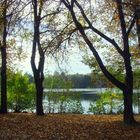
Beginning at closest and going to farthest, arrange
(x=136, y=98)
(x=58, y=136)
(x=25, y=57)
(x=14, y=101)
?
(x=58, y=136), (x=25, y=57), (x=14, y=101), (x=136, y=98)

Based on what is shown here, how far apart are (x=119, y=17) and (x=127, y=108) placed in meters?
4.28

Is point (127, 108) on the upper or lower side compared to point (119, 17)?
lower

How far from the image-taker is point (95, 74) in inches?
1230

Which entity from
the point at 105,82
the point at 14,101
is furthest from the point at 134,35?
the point at 14,101

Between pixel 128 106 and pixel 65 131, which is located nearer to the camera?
pixel 65 131

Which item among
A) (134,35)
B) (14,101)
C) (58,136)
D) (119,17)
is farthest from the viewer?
(14,101)

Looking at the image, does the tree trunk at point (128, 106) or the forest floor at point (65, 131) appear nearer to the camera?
the forest floor at point (65, 131)

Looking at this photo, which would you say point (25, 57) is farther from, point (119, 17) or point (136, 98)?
point (136, 98)

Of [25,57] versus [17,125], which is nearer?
[17,125]

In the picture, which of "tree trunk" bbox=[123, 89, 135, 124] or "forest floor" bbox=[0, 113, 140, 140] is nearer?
"forest floor" bbox=[0, 113, 140, 140]

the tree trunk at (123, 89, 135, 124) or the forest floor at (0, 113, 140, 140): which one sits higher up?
the tree trunk at (123, 89, 135, 124)

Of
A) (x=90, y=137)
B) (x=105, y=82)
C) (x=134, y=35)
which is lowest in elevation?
(x=90, y=137)

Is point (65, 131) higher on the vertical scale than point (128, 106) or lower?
lower

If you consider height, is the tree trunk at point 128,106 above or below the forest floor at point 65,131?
above
